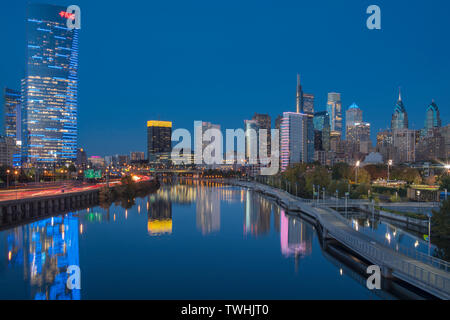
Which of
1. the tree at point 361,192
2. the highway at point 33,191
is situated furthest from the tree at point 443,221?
the highway at point 33,191

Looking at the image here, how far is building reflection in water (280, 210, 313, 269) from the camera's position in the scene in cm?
3537

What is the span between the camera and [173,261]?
32.2 m

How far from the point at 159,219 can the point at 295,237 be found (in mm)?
25219

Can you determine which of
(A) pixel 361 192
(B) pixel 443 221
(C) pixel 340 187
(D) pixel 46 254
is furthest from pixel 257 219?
(D) pixel 46 254

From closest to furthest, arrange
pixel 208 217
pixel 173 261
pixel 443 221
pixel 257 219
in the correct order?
pixel 173 261
pixel 443 221
pixel 257 219
pixel 208 217

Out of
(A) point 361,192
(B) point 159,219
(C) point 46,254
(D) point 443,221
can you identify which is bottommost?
(B) point 159,219

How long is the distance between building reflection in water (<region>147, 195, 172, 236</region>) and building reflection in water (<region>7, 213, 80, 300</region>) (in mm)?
10464

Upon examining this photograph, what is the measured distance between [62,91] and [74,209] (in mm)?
149708

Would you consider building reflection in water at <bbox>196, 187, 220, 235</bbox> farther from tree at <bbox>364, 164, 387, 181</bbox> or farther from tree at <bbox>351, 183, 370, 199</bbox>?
tree at <bbox>364, 164, 387, 181</bbox>

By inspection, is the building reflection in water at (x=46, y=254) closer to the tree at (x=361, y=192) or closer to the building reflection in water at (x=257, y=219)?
the building reflection in water at (x=257, y=219)

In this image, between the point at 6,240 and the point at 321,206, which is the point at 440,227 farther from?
the point at 6,240

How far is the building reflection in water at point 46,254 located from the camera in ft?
80.1

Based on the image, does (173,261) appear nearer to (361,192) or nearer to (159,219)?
(159,219)
